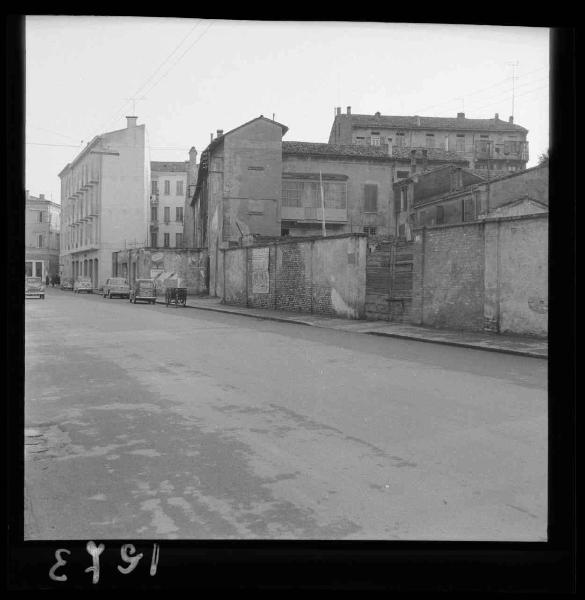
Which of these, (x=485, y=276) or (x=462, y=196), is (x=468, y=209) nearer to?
(x=462, y=196)

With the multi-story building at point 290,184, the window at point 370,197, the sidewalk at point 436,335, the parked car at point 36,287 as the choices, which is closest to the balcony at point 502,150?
the multi-story building at point 290,184

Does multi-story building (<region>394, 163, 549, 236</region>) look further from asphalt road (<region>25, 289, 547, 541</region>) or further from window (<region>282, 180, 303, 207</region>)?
asphalt road (<region>25, 289, 547, 541</region>)

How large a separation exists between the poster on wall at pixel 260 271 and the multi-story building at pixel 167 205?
177ft

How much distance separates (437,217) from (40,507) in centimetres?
3821

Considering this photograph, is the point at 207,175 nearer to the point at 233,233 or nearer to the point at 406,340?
the point at 233,233

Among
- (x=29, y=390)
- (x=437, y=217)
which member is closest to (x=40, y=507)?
(x=29, y=390)

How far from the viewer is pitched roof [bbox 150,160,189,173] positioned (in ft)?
276

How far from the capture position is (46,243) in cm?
8525

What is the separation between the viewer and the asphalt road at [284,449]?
405 centimetres

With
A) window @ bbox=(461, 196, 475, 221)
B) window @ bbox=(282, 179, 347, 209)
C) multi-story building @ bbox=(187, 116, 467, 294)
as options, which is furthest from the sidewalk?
window @ bbox=(282, 179, 347, 209)

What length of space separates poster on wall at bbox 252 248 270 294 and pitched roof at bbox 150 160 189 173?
57.3 meters

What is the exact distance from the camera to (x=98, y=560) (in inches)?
116

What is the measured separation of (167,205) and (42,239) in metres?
17.3

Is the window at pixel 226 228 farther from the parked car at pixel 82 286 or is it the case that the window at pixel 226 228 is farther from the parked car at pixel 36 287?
the parked car at pixel 82 286
